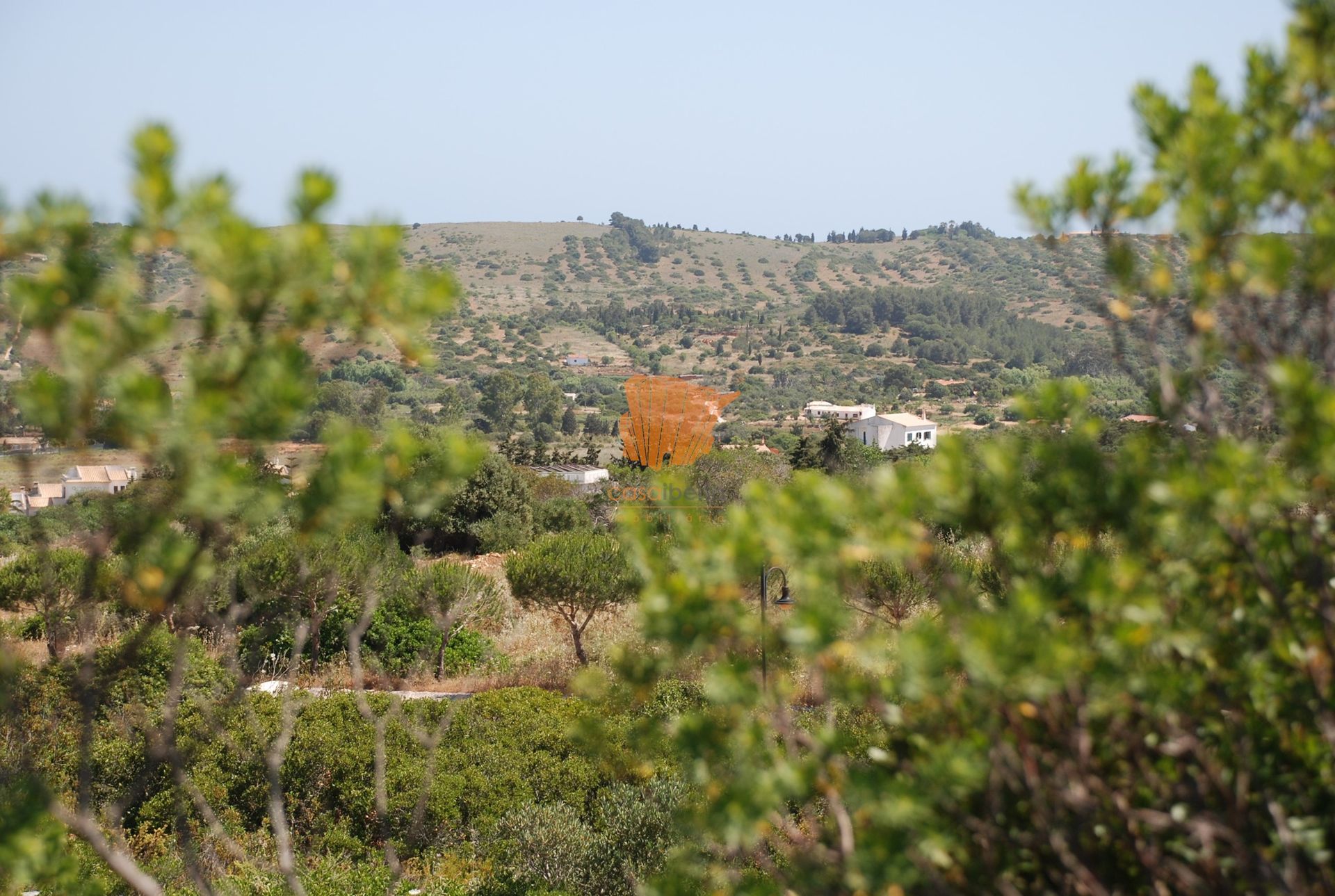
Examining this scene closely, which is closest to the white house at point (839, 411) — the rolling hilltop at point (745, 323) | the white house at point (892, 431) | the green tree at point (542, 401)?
the white house at point (892, 431)

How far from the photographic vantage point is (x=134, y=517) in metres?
2.16

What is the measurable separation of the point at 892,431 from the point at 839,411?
25.6 feet

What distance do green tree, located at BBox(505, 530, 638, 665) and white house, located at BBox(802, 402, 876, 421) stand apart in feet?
101

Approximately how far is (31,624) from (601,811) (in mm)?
10531

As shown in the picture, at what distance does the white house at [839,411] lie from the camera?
164 feet

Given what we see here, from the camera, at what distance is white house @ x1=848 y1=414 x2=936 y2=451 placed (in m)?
46.0

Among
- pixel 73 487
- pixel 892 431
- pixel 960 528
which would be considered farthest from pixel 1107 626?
pixel 892 431

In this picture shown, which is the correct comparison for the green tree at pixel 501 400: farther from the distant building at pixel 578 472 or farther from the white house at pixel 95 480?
the white house at pixel 95 480

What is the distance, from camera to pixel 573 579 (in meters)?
15.6

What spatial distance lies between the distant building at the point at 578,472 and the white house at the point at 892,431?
12596 millimetres

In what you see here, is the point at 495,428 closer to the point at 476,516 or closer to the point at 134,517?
the point at 476,516

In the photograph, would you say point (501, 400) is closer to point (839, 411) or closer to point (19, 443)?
point (839, 411)

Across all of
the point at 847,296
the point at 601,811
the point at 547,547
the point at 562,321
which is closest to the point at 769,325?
the point at 847,296

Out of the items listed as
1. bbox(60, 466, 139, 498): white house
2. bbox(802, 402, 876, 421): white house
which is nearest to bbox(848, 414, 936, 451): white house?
bbox(802, 402, 876, 421): white house
